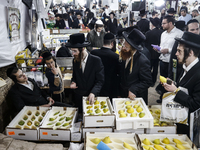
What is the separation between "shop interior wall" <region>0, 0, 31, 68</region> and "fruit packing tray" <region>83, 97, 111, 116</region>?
198 centimetres

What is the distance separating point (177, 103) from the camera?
87.5 inches

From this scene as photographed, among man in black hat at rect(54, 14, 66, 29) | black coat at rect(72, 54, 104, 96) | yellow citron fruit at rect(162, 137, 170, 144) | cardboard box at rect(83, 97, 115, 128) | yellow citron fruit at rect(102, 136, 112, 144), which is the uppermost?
man in black hat at rect(54, 14, 66, 29)

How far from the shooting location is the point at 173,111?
7.38ft

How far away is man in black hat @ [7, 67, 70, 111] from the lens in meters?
2.97

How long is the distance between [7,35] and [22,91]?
154 cm

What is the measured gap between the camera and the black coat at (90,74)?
118 inches

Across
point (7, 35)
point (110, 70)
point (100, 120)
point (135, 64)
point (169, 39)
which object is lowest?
point (100, 120)

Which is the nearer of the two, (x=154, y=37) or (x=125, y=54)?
(x=125, y=54)

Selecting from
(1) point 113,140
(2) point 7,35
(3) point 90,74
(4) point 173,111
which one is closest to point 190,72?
(4) point 173,111

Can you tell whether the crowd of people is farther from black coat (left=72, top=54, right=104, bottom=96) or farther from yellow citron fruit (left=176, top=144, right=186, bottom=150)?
yellow citron fruit (left=176, top=144, right=186, bottom=150)

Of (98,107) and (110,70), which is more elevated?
(110,70)

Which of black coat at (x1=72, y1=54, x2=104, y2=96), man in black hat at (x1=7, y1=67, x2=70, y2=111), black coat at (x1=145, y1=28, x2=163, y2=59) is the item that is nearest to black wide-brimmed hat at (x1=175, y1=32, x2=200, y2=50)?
black coat at (x1=72, y1=54, x2=104, y2=96)

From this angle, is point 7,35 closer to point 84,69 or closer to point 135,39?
point 84,69

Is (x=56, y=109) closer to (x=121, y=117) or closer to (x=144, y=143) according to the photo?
(x=121, y=117)
